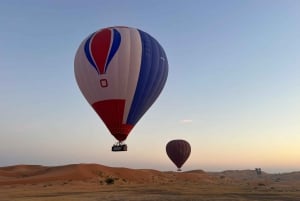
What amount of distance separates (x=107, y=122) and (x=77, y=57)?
590 cm

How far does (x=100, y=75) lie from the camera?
30.2m

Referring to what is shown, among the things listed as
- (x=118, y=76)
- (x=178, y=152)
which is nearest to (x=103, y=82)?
(x=118, y=76)

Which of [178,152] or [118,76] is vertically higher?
[118,76]

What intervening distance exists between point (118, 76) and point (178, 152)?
149 ft

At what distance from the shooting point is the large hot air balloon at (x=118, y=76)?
3025 cm

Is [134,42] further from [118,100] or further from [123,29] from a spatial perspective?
[118,100]

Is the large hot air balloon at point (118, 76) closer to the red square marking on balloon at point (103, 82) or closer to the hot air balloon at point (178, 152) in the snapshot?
the red square marking on balloon at point (103, 82)

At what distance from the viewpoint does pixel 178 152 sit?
73.4 metres

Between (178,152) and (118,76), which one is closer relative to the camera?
(118,76)

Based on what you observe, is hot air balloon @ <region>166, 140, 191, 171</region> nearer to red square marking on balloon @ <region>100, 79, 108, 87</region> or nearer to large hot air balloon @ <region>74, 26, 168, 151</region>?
large hot air balloon @ <region>74, 26, 168, 151</region>

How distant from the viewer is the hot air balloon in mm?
73562

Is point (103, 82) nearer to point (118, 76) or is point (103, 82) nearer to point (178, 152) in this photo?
point (118, 76)

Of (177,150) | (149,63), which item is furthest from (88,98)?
(177,150)

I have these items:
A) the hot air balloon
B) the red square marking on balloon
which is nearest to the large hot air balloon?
the red square marking on balloon
